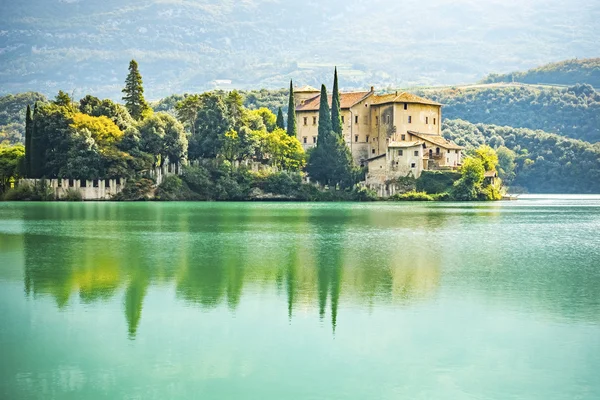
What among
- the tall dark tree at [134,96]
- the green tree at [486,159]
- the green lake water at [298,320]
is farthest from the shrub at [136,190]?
the green lake water at [298,320]

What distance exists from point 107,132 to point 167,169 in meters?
5.79

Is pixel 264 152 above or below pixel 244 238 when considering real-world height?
above

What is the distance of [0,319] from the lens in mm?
15766

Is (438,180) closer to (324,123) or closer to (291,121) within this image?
(324,123)

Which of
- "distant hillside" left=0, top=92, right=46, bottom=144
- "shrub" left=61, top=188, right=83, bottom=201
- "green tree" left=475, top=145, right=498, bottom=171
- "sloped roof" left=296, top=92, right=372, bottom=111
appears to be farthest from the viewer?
"distant hillside" left=0, top=92, right=46, bottom=144

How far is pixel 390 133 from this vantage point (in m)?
81.4

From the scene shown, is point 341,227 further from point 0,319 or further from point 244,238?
point 0,319

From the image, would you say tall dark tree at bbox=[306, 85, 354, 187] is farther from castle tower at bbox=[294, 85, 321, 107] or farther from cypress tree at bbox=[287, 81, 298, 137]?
castle tower at bbox=[294, 85, 321, 107]

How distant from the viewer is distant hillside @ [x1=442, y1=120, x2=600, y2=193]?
10481cm

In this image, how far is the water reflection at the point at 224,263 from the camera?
18406mm

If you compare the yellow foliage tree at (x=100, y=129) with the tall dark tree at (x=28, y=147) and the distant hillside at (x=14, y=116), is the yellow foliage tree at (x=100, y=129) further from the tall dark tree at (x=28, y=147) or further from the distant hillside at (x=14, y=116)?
the distant hillside at (x=14, y=116)

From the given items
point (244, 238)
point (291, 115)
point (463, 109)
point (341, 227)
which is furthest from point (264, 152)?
point (463, 109)

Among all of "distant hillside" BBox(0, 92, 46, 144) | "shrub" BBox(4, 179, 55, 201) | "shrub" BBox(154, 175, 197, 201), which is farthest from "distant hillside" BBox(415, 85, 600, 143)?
"shrub" BBox(4, 179, 55, 201)

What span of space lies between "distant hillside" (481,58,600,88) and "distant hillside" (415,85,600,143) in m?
27.0
